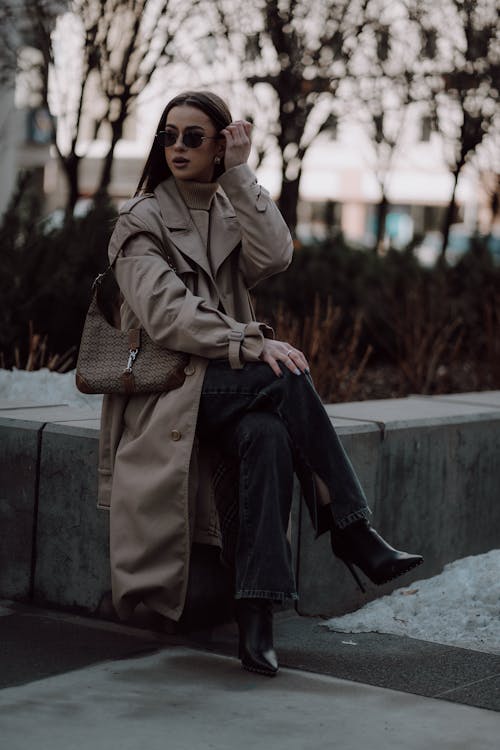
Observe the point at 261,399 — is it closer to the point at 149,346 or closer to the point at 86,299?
the point at 149,346

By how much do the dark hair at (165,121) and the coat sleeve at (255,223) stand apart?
20 cm

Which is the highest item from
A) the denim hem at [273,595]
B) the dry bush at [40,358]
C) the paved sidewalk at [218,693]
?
the dry bush at [40,358]

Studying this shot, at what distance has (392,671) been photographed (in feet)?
14.4

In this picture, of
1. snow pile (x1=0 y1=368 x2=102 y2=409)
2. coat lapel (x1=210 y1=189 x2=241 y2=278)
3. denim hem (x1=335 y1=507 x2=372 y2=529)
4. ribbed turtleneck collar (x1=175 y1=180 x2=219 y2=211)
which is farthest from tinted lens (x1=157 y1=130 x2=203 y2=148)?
snow pile (x1=0 y1=368 x2=102 y2=409)

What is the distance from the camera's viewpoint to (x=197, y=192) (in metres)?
4.68

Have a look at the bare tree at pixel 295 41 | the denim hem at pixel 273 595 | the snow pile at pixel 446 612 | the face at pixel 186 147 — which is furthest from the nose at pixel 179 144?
the bare tree at pixel 295 41

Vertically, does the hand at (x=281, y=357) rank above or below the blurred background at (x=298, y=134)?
below

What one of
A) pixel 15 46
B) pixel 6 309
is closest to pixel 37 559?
pixel 6 309

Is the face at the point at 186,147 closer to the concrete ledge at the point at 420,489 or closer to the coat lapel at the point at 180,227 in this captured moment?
the coat lapel at the point at 180,227

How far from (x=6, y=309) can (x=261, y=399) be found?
379 centimetres

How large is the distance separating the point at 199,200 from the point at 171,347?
620 millimetres

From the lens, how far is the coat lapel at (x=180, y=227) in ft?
14.9

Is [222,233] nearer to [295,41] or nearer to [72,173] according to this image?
[295,41]

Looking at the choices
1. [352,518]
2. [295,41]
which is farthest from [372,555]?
[295,41]
